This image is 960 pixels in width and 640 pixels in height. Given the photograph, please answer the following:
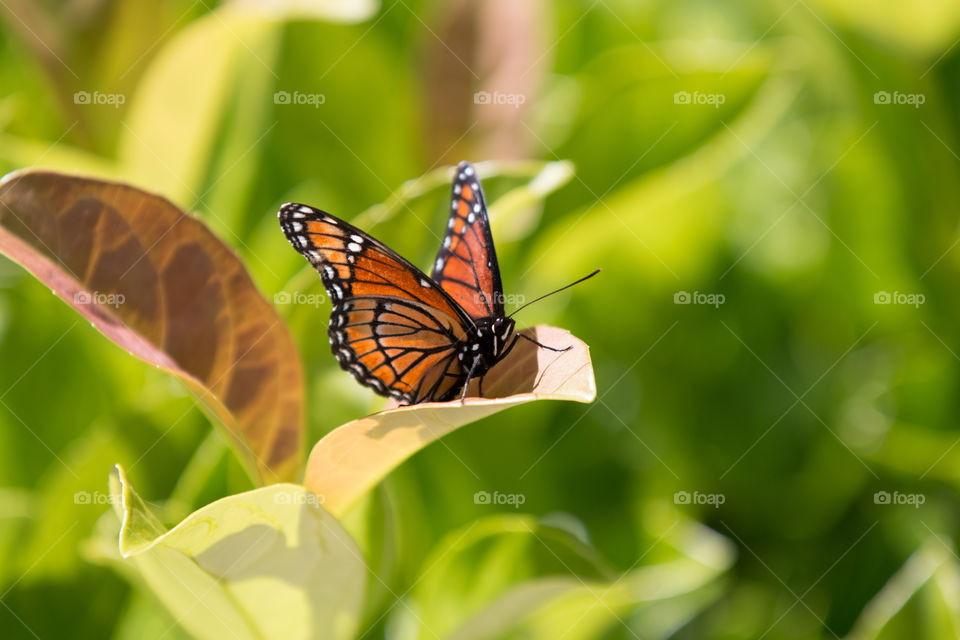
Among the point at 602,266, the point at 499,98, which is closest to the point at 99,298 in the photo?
the point at 499,98

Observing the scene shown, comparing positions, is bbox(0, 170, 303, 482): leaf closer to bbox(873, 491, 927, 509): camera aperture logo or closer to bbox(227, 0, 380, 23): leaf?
bbox(227, 0, 380, 23): leaf

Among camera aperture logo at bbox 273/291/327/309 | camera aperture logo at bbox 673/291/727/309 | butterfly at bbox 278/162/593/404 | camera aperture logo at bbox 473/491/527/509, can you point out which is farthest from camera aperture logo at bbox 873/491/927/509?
camera aperture logo at bbox 273/291/327/309

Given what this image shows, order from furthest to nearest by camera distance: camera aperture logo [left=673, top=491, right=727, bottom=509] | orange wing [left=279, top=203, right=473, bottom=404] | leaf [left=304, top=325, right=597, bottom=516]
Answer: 1. camera aperture logo [left=673, top=491, right=727, bottom=509]
2. orange wing [left=279, top=203, right=473, bottom=404]
3. leaf [left=304, top=325, right=597, bottom=516]

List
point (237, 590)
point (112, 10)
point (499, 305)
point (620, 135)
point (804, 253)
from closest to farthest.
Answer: point (237, 590)
point (499, 305)
point (620, 135)
point (112, 10)
point (804, 253)

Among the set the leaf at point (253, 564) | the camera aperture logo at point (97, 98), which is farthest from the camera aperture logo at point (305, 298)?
the camera aperture logo at point (97, 98)

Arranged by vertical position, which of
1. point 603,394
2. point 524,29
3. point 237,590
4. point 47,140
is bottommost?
point 237,590

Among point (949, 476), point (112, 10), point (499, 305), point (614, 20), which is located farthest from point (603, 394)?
point (112, 10)

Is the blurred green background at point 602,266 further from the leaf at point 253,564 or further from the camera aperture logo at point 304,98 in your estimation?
the leaf at point 253,564

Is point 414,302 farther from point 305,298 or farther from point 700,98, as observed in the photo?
point 700,98

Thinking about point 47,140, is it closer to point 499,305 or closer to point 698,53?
point 499,305
